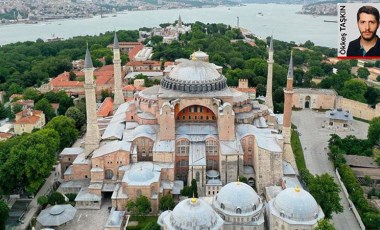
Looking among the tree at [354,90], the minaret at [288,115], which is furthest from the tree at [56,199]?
the tree at [354,90]

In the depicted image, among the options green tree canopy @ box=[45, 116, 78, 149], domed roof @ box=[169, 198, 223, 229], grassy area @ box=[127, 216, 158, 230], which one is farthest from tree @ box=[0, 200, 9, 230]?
green tree canopy @ box=[45, 116, 78, 149]

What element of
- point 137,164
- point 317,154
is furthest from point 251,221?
point 317,154

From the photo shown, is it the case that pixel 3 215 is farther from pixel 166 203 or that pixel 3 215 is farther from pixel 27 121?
pixel 27 121

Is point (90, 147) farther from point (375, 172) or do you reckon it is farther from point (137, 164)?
point (375, 172)

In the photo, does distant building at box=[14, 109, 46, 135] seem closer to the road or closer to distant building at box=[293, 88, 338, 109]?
the road

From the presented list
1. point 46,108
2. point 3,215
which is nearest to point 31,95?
point 46,108

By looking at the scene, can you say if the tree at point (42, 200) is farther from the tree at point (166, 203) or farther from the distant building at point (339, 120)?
the distant building at point (339, 120)
